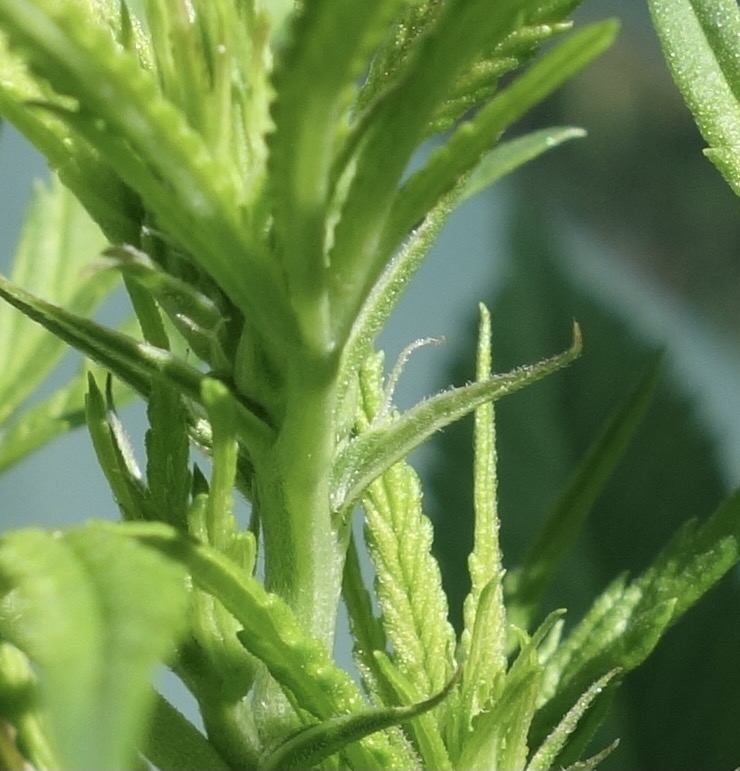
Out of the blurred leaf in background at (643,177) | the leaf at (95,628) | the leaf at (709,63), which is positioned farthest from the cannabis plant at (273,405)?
the blurred leaf in background at (643,177)

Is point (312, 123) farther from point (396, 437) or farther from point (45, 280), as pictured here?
point (45, 280)

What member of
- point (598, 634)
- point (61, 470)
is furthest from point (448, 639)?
point (61, 470)

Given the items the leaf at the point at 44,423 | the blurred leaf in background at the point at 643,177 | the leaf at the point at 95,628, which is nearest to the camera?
the leaf at the point at 95,628

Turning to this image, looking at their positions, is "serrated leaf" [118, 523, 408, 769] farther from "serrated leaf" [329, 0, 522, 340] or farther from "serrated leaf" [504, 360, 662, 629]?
"serrated leaf" [504, 360, 662, 629]

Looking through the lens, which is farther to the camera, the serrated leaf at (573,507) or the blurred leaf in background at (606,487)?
the blurred leaf in background at (606,487)

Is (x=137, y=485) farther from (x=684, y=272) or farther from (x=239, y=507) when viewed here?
(x=684, y=272)

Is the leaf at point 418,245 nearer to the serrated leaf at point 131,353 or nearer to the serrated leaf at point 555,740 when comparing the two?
the serrated leaf at point 131,353

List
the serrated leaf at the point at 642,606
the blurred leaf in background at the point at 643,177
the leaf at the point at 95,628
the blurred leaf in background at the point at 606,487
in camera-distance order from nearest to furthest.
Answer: the leaf at the point at 95,628 < the serrated leaf at the point at 642,606 < the blurred leaf in background at the point at 606,487 < the blurred leaf in background at the point at 643,177

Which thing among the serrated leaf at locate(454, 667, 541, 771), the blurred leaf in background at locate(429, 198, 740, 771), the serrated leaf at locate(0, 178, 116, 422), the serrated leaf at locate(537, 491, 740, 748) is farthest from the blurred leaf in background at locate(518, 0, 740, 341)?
the serrated leaf at locate(454, 667, 541, 771)
